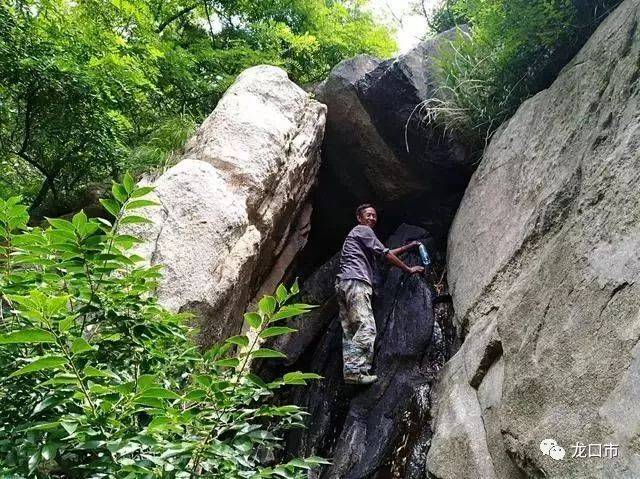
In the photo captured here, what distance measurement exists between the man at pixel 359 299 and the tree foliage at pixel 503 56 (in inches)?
75.4

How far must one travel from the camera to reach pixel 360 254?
20.1 feet

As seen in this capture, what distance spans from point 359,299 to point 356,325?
12.5 inches

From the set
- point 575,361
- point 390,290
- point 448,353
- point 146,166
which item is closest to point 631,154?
point 575,361

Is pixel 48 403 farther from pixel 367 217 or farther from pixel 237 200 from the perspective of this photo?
pixel 367 217

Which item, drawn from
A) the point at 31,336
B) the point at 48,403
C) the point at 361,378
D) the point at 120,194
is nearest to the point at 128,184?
the point at 120,194

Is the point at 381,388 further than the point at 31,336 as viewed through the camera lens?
Yes

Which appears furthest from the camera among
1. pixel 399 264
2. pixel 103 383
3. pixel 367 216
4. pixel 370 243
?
pixel 367 216

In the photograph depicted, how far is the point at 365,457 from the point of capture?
14.8 feet

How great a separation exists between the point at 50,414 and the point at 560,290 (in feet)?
9.05

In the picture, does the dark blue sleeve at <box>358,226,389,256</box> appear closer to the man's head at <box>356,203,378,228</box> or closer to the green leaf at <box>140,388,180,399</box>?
the man's head at <box>356,203,378,228</box>

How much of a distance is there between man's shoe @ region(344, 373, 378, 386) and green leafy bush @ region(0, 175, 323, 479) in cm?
349

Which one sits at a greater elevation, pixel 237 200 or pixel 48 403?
pixel 237 200

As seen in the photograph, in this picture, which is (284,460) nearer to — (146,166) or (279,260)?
(279,260)

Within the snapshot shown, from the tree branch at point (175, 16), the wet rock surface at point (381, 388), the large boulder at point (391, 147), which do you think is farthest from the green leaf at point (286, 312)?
the tree branch at point (175, 16)
